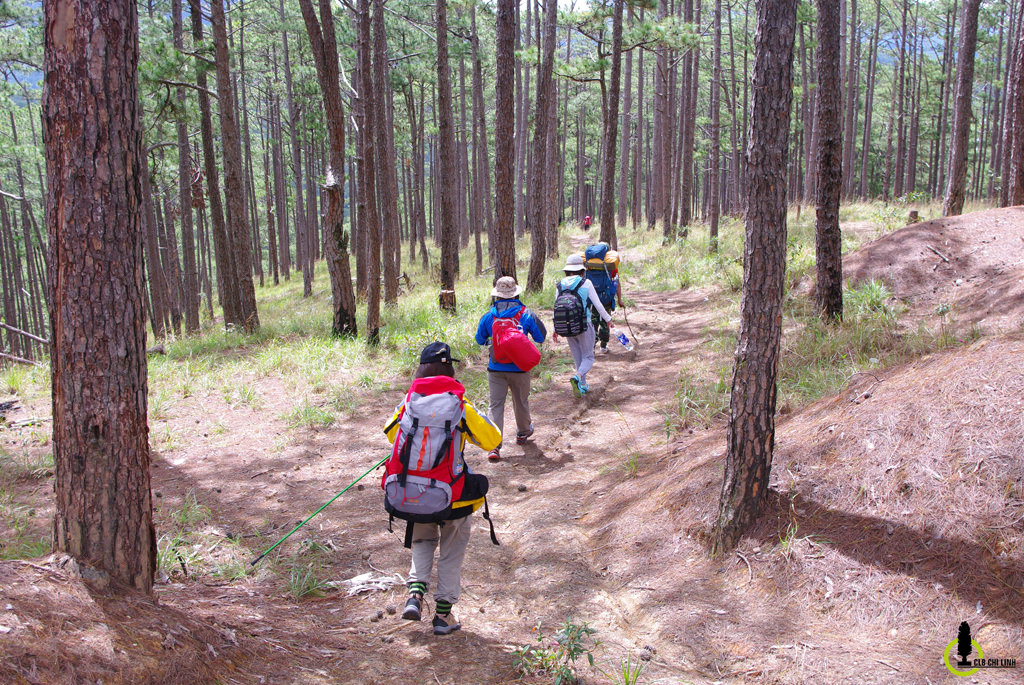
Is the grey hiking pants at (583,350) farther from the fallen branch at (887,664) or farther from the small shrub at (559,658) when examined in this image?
the fallen branch at (887,664)

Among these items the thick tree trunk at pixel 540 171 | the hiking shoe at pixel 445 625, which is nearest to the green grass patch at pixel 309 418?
the hiking shoe at pixel 445 625

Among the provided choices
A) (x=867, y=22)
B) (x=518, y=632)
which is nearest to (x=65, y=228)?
(x=518, y=632)

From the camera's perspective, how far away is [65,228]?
3117 mm

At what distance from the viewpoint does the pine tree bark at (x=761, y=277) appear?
4.19 meters

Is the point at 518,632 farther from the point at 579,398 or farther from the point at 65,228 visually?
the point at 579,398

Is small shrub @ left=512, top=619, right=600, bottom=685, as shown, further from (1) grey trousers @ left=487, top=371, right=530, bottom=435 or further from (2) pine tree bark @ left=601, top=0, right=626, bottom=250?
(2) pine tree bark @ left=601, top=0, right=626, bottom=250

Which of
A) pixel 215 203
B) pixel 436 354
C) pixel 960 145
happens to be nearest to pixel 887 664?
pixel 436 354

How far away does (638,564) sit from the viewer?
15.7 ft

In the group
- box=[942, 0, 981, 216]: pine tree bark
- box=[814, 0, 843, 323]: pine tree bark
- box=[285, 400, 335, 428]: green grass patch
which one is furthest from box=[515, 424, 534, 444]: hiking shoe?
box=[942, 0, 981, 216]: pine tree bark

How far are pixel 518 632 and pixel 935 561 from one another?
8.28ft

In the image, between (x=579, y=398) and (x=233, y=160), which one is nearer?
(x=579, y=398)

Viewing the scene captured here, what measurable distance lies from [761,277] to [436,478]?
2.50 metres

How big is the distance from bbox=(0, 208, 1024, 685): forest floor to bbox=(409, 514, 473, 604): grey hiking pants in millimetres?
Result: 309

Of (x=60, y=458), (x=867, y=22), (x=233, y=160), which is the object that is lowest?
(x=60, y=458)
